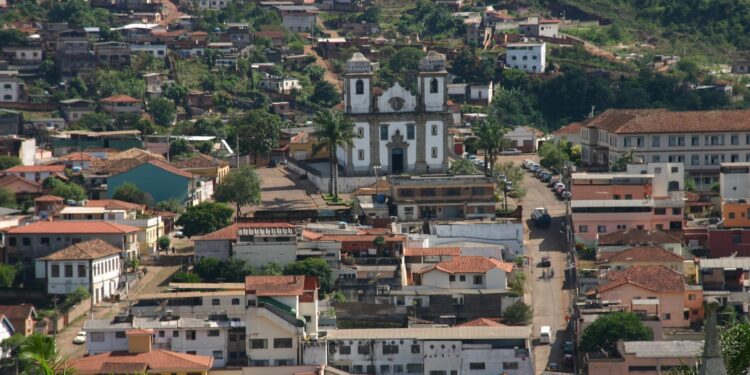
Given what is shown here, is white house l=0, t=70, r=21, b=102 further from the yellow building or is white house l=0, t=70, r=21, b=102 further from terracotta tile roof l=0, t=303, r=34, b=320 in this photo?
the yellow building

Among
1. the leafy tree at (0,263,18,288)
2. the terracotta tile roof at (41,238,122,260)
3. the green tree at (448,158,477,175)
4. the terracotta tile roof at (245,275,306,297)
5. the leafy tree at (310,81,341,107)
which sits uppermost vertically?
the leafy tree at (310,81,341,107)

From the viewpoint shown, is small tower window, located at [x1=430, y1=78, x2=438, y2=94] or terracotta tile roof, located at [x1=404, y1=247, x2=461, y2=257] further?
small tower window, located at [x1=430, y1=78, x2=438, y2=94]

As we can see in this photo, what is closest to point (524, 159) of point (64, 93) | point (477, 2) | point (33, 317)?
point (64, 93)

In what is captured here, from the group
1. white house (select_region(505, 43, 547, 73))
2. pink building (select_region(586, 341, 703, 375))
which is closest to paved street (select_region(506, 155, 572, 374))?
pink building (select_region(586, 341, 703, 375))

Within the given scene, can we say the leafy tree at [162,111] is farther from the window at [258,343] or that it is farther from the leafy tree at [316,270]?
the window at [258,343]

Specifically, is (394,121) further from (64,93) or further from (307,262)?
(64,93)

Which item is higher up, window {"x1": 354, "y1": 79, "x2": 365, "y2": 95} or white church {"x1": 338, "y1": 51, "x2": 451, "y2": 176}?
window {"x1": 354, "y1": 79, "x2": 365, "y2": 95}

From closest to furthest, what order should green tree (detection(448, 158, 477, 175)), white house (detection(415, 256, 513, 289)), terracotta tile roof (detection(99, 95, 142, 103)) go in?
1. white house (detection(415, 256, 513, 289))
2. green tree (detection(448, 158, 477, 175))
3. terracotta tile roof (detection(99, 95, 142, 103))
